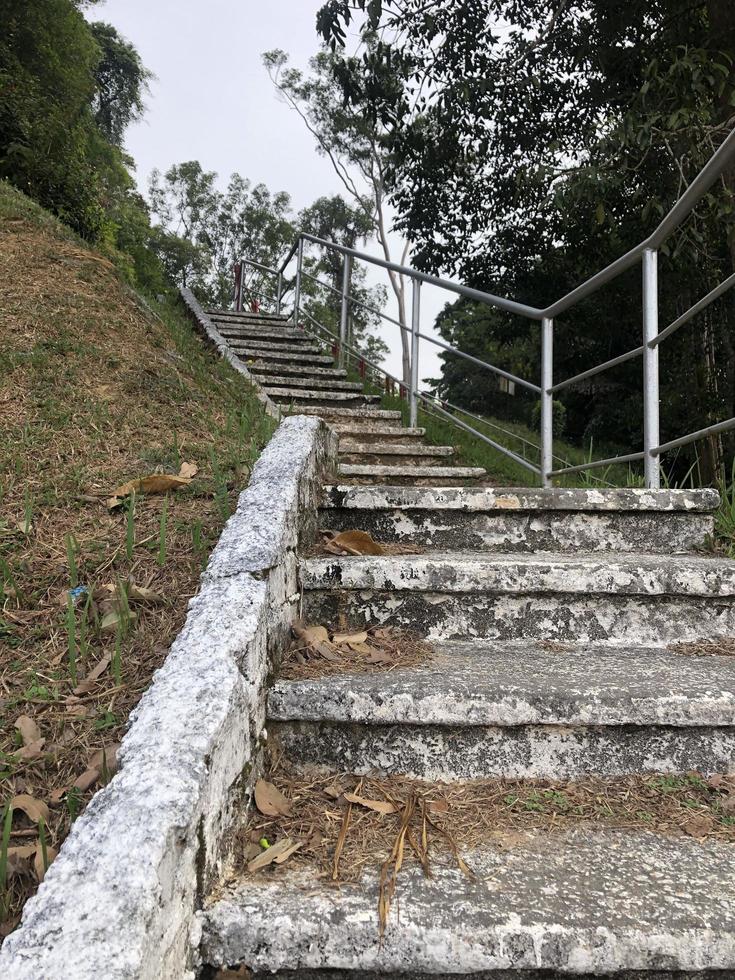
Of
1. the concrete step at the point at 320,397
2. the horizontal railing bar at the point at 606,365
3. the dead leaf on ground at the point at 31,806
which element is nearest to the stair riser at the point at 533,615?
the dead leaf on ground at the point at 31,806

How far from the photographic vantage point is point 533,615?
1.84m

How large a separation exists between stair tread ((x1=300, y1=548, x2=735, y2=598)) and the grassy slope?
37cm

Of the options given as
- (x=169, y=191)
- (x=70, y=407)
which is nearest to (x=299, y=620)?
(x=70, y=407)

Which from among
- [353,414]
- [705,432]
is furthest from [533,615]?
[353,414]

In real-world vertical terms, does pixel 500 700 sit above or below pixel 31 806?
above

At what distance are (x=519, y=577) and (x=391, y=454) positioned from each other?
8.56 feet

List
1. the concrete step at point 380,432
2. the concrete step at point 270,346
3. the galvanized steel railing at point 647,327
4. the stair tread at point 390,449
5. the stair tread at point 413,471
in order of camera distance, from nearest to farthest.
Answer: the galvanized steel railing at point 647,327 < the stair tread at point 413,471 < the stair tread at point 390,449 < the concrete step at point 380,432 < the concrete step at point 270,346

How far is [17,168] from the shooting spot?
732cm

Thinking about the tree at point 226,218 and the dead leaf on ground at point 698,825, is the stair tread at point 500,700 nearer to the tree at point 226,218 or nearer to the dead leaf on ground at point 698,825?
the dead leaf on ground at point 698,825

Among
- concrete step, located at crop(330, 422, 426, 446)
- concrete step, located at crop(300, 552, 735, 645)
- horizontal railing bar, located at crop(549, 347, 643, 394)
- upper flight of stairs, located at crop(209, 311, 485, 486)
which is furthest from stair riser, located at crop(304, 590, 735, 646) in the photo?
concrete step, located at crop(330, 422, 426, 446)

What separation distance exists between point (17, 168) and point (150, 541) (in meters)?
7.12

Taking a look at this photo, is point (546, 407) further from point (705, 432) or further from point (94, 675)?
point (94, 675)

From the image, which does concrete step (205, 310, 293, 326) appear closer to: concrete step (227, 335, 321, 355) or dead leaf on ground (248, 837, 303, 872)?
concrete step (227, 335, 321, 355)

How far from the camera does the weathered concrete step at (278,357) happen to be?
6.61 meters
